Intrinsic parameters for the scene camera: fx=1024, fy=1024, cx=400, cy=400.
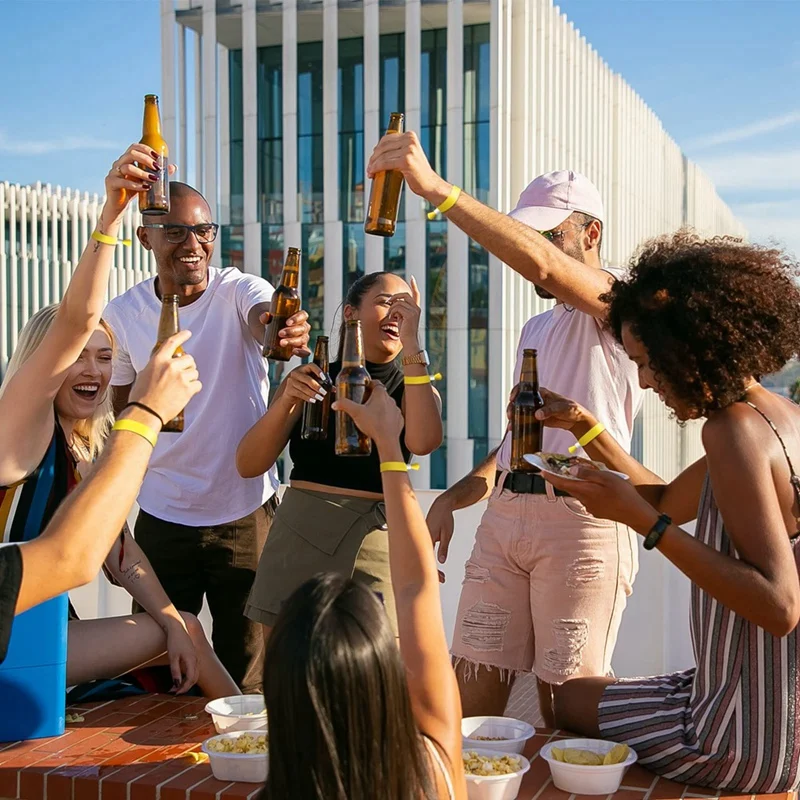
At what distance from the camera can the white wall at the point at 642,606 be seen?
4629 millimetres

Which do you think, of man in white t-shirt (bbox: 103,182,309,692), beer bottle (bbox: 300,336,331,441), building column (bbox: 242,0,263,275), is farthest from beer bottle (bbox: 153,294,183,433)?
building column (bbox: 242,0,263,275)

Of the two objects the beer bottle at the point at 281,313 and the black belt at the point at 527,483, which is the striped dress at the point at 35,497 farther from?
the black belt at the point at 527,483

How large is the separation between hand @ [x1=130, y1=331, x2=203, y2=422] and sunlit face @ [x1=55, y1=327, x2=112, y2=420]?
1102 mm

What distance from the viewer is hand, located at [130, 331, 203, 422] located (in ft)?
5.48

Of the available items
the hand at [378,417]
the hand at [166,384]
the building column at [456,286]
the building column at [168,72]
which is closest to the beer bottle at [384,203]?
the hand at [378,417]

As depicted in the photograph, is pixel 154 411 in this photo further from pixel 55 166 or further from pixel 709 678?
pixel 55 166

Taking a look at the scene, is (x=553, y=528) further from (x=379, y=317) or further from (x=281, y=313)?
(x=281, y=313)

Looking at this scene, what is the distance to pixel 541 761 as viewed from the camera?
208 cm

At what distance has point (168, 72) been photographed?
3184 cm

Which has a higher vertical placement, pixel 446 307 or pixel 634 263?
pixel 446 307

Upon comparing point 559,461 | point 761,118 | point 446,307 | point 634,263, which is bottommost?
point 559,461

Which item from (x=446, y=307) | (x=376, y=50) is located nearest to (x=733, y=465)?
(x=446, y=307)

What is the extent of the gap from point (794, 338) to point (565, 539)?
Result: 82 centimetres

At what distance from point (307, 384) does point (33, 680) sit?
104 centimetres
